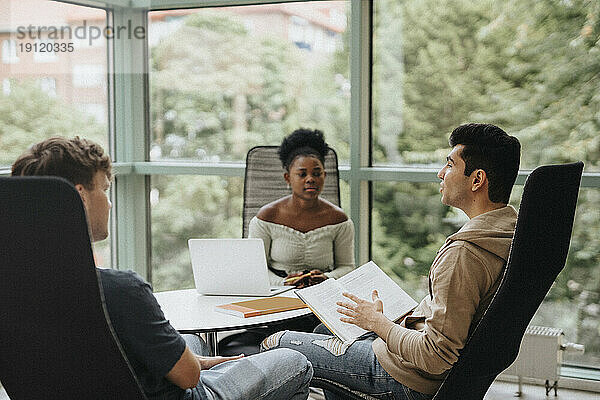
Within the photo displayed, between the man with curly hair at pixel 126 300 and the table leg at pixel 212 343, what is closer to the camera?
the man with curly hair at pixel 126 300

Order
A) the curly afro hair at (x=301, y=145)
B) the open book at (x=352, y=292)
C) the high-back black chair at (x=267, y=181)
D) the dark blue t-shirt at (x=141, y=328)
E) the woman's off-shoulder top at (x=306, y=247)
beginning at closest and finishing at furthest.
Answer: the dark blue t-shirt at (x=141, y=328) < the open book at (x=352, y=292) < the woman's off-shoulder top at (x=306, y=247) < the curly afro hair at (x=301, y=145) < the high-back black chair at (x=267, y=181)

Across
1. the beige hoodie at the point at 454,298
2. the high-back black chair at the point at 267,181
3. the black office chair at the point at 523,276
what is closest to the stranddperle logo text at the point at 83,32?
the high-back black chair at the point at 267,181

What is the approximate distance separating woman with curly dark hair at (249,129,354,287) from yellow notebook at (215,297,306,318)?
0.57 metres

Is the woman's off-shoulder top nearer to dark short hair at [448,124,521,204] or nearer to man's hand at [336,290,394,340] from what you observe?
man's hand at [336,290,394,340]

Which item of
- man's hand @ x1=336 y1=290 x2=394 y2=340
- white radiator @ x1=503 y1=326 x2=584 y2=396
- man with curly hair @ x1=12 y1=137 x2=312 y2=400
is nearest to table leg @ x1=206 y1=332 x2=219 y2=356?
man's hand @ x1=336 y1=290 x2=394 y2=340

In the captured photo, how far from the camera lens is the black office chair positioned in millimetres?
1857

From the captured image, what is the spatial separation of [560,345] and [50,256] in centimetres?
272

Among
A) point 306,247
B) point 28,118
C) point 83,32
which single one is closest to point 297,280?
point 306,247

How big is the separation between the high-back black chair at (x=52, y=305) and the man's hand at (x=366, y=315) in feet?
2.50

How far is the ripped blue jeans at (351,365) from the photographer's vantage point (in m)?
2.15

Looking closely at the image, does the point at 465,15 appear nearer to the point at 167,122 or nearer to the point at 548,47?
the point at 548,47

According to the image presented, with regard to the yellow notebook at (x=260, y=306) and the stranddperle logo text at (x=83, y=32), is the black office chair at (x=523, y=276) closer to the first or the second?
the yellow notebook at (x=260, y=306)

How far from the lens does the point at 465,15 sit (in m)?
3.76

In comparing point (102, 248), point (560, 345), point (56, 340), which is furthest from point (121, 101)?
point (56, 340)
